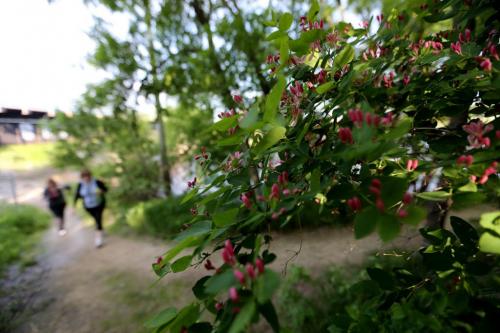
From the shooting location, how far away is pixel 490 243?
0.64 metres

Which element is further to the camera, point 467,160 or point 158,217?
point 158,217

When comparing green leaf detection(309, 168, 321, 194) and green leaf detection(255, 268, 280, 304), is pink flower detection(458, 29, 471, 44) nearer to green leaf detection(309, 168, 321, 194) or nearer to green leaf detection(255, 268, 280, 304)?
green leaf detection(309, 168, 321, 194)

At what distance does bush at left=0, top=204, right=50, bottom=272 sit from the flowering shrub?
6.88 m

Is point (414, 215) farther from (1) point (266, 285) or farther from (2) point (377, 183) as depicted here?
(1) point (266, 285)

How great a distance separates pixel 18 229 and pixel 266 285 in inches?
431

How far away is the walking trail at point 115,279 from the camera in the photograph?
3898 mm

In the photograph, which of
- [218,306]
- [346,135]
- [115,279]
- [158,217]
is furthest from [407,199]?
[158,217]

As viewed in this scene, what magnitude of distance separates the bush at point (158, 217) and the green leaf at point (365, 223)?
20.4 feet

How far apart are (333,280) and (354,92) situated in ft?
11.0

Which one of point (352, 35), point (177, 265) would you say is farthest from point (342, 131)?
point (352, 35)

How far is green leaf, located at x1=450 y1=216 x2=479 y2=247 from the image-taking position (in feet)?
2.99

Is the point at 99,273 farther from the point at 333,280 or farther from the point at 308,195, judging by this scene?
the point at 308,195

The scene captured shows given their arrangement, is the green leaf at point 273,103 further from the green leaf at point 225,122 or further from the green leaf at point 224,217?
the green leaf at point 224,217

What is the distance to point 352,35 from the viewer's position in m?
1.31
